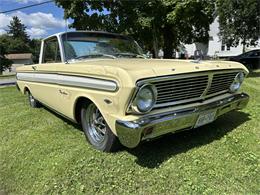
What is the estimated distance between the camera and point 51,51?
18.1 ft

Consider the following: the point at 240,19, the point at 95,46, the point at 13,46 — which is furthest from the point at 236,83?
the point at 13,46

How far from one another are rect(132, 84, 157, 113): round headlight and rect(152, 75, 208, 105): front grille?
0.28ft

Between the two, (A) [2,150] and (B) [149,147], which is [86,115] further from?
(A) [2,150]

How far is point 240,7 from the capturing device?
15375 mm

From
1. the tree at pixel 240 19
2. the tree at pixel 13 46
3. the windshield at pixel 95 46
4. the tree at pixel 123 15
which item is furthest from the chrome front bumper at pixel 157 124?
the tree at pixel 13 46

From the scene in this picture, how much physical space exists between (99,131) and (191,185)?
4.90ft

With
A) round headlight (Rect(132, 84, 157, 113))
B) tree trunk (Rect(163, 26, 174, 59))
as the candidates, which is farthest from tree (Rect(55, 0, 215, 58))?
round headlight (Rect(132, 84, 157, 113))

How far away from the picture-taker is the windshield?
4723mm

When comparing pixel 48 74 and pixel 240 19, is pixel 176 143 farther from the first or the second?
pixel 240 19

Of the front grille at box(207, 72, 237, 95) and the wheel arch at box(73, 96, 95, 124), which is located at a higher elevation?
the front grille at box(207, 72, 237, 95)

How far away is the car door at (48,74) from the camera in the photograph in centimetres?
484

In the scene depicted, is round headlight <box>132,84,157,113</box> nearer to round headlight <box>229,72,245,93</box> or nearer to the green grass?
the green grass

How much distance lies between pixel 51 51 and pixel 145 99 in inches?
117

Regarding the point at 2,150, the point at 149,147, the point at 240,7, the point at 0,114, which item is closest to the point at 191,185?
the point at 149,147
